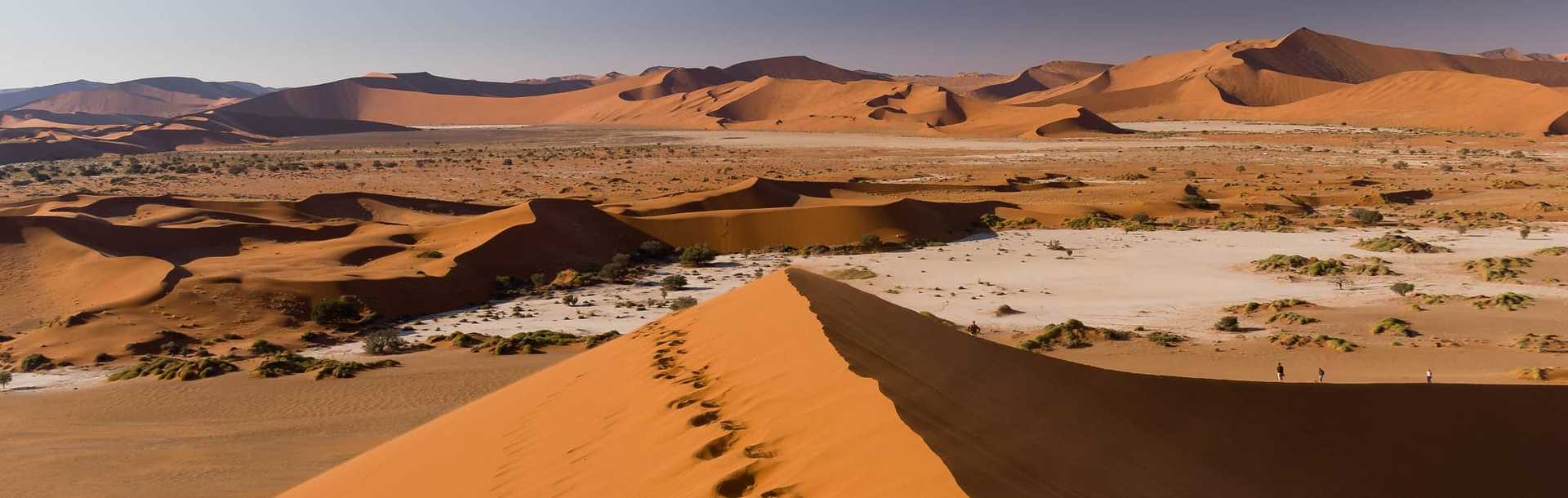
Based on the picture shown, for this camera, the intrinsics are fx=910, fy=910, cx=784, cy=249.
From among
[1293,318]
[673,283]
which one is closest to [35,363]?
[673,283]

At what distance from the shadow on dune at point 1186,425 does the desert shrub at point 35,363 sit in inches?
545

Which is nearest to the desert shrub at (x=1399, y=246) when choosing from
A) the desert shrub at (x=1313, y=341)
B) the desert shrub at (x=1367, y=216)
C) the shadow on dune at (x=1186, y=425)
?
the desert shrub at (x=1367, y=216)

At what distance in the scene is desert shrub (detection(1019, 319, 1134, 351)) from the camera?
1573cm

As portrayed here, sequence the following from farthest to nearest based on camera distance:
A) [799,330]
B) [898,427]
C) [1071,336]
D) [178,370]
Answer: [1071,336] → [178,370] → [799,330] → [898,427]

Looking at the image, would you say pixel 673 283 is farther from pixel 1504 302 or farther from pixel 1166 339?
pixel 1504 302

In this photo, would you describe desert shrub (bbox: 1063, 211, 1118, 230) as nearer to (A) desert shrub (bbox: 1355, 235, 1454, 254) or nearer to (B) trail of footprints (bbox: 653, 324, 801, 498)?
(A) desert shrub (bbox: 1355, 235, 1454, 254)

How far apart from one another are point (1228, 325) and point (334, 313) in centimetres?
1786

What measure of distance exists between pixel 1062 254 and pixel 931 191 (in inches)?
671

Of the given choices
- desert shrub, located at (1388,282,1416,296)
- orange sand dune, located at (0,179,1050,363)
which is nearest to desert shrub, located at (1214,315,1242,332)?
desert shrub, located at (1388,282,1416,296)

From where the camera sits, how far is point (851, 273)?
23.9m

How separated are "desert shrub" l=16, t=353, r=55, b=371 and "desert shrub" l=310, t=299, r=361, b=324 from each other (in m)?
4.49

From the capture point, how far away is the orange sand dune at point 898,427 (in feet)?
14.9

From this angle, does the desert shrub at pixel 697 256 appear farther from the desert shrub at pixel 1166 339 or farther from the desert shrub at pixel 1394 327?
the desert shrub at pixel 1394 327

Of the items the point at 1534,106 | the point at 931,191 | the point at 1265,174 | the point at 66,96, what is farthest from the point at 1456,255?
the point at 66,96
